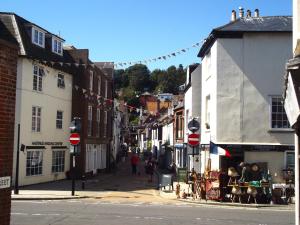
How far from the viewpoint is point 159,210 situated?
17.6 m

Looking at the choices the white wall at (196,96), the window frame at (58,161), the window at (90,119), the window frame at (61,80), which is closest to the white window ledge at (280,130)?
the white wall at (196,96)

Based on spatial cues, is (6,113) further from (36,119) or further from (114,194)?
(36,119)

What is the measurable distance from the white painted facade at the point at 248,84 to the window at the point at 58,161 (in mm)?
13181

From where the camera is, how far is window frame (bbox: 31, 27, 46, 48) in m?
31.2

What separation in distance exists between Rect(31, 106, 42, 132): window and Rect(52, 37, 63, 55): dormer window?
214 inches

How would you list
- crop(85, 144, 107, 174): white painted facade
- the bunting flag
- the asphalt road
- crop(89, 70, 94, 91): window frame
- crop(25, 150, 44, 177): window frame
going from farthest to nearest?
crop(89, 70, 94, 91): window frame, crop(85, 144, 107, 174): white painted facade, crop(25, 150, 44, 177): window frame, the bunting flag, the asphalt road

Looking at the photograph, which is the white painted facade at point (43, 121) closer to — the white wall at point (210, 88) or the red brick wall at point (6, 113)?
the white wall at point (210, 88)

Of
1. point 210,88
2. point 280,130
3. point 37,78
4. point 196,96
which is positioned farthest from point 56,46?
point 280,130

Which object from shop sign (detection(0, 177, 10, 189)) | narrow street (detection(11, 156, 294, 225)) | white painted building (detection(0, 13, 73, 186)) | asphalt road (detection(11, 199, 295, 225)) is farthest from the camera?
white painted building (detection(0, 13, 73, 186))

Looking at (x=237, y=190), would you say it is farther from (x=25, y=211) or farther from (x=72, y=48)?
(x=72, y=48)

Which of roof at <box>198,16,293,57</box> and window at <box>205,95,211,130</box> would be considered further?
window at <box>205,95,211,130</box>

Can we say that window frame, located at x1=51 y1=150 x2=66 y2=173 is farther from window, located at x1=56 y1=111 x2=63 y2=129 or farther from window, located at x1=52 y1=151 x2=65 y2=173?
window, located at x1=56 y1=111 x2=63 y2=129

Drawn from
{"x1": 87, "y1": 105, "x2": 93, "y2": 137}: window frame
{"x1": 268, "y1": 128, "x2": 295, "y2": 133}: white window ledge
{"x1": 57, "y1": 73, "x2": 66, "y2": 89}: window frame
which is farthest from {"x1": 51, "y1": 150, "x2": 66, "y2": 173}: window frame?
{"x1": 268, "y1": 128, "x2": 295, "y2": 133}: white window ledge

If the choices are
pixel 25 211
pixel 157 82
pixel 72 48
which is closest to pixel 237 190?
pixel 25 211
